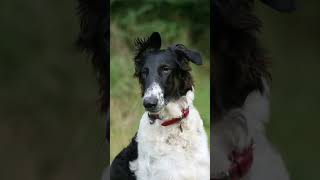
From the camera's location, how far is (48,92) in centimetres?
371

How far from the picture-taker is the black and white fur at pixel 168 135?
11.5 ft

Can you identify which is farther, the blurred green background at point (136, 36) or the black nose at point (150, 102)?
the blurred green background at point (136, 36)

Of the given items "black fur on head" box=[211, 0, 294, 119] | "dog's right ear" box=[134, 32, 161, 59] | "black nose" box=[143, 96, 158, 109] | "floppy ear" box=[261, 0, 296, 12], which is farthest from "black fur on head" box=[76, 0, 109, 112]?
"floppy ear" box=[261, 0, 296, 12]

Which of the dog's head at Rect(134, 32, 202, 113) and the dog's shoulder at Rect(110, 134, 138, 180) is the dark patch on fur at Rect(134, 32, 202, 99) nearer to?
the dog's head at Rect(134, 32, 202, 113)

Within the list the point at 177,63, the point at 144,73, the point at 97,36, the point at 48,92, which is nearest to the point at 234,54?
the point at 177,63

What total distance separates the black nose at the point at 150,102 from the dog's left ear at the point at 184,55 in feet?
0.57

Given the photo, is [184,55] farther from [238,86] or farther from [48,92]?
[48,92]

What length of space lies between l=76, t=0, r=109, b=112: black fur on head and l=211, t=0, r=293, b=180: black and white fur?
0.44 m

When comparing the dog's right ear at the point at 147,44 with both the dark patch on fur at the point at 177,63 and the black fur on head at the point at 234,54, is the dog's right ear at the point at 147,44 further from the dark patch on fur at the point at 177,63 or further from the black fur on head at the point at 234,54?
the black fur on head at the point at 234,54

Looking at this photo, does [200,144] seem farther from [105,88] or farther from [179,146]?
[105,88]

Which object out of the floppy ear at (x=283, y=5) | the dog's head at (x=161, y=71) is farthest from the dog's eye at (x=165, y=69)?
the floppy ear at (x=283, y=5)

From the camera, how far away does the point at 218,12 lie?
3.60 meters

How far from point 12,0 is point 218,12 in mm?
851

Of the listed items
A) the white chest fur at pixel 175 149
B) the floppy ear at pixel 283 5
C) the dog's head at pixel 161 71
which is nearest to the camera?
the dog's head at pixel 161 71
